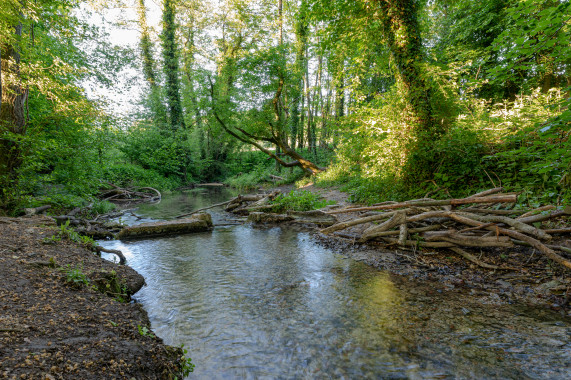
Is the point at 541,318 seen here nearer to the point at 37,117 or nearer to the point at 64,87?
the point at 64,87

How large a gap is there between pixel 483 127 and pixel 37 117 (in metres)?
12.0

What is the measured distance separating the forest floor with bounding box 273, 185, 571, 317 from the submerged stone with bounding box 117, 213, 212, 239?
5.41m

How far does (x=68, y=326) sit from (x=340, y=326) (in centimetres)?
279

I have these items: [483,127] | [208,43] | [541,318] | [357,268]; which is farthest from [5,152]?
[208,43]

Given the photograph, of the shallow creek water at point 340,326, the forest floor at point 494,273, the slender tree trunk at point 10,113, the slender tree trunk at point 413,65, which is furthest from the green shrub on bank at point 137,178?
the forest floor at point 494,273

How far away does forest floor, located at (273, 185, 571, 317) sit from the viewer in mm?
3613

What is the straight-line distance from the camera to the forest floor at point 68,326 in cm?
181

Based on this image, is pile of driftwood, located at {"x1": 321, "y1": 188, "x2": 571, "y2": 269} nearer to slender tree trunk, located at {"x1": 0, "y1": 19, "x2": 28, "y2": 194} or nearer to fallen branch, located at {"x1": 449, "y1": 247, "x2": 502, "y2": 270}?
fallen branch, located at {"x1": 449, "y1": 247, "x2": 502, "y2": 270}

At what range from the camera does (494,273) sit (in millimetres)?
4301

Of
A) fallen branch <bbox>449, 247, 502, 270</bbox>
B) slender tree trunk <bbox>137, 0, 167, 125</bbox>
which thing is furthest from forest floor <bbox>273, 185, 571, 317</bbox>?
slender tree trunk <bbox>137, 0, 167, 125</bbox>

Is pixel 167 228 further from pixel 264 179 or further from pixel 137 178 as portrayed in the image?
pixel 264 179

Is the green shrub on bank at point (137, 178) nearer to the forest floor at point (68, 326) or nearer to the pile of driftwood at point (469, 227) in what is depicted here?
the forest floor at point (68, 326)

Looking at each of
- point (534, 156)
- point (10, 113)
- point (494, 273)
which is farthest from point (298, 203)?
point (10, 113)

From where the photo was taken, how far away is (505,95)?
587 inches
